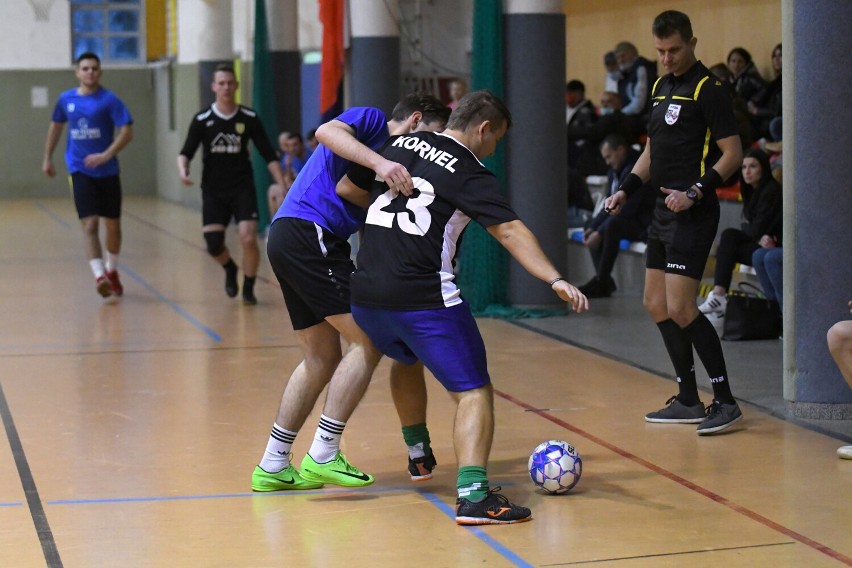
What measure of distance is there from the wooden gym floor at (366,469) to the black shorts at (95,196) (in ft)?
6.68

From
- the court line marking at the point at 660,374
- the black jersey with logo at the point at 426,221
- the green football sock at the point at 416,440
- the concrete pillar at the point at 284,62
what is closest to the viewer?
the black jersey with logo at the point at 426,221

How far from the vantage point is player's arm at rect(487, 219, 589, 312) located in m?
5.05

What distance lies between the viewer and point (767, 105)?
12.4 metres

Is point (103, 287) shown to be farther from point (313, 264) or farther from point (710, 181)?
point (710, 181)

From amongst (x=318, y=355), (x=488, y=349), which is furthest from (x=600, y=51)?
(x=318, y=355)

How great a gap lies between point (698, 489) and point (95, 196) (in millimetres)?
7739

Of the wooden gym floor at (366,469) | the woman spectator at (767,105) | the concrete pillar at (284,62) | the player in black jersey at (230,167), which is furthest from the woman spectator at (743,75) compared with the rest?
the concrete pillar at (284,62)

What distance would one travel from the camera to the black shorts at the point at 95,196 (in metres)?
12.2

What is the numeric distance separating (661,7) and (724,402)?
10120 mm

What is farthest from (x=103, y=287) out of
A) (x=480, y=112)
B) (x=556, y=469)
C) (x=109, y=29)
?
(x=109, y=29)

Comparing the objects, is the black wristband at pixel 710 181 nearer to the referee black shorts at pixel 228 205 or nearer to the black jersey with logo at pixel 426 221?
the black jersey with logo at pixel 426 221

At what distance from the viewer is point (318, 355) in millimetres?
5965

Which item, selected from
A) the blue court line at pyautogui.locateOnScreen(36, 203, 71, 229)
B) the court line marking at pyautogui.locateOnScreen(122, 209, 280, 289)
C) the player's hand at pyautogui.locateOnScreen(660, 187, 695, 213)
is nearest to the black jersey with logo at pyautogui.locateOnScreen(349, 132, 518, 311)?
the player's hand at pyautogui.locateOnScreen(660, 187, 695, 213)

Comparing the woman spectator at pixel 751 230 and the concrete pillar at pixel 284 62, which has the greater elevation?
the concrete pillar at pixel 284 62
